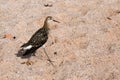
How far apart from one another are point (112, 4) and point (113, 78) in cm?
350

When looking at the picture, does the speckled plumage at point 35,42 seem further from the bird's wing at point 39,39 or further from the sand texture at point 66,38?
the sand texture at point 66,38

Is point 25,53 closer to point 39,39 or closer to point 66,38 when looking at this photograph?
point 39,39

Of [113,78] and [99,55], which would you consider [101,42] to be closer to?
[99,55]

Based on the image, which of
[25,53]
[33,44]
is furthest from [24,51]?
[33,44]

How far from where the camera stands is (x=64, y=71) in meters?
7.90

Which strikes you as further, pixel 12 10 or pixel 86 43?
pixel 12 10

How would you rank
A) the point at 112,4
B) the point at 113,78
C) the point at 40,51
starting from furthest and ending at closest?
the point at 112,4 < the point at 40,51 < the point at 113,78

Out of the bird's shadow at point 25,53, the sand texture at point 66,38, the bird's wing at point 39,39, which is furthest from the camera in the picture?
the bird's wing at point 39,39

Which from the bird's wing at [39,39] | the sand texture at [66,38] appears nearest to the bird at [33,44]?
the bird's wing at [39,39]

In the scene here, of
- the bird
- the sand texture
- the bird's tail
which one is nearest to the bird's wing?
the bird

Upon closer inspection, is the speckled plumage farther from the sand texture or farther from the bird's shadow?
the sand texture

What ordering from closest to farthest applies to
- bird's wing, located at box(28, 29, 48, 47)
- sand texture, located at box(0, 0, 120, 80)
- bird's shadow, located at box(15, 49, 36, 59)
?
sand texture, located at box(0, 0, 120, 80) < bird's shadow, located at box(15, 49, 36, 59) < bird's wing, located at box(28, 29, 48, 47)

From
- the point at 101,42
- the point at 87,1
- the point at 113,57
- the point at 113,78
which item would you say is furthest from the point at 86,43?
the point at 87,1

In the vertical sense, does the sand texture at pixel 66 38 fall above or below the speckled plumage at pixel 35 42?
below
